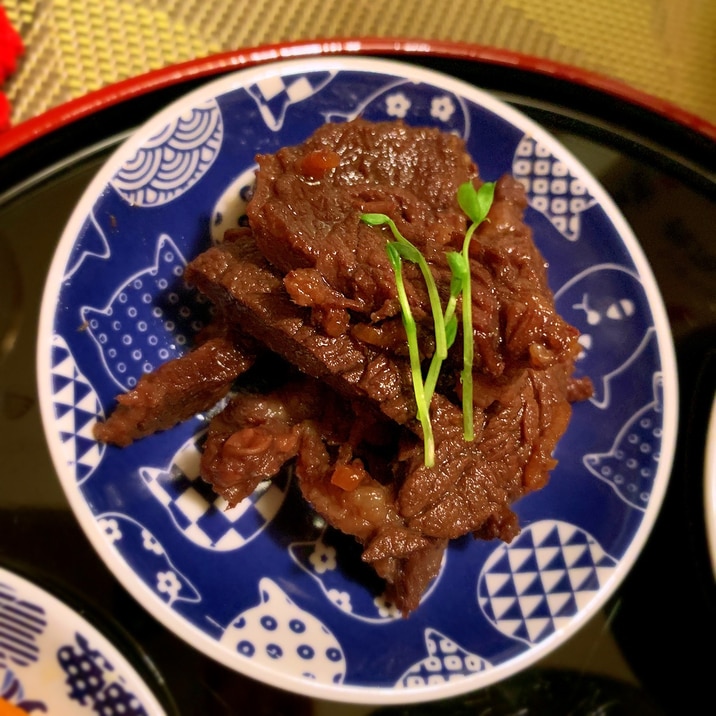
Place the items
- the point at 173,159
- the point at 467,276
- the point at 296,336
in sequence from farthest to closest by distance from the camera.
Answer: the point at 173,159 < the point at 296,336 < the point at 467,276

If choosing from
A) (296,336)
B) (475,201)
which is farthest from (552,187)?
(296,336)

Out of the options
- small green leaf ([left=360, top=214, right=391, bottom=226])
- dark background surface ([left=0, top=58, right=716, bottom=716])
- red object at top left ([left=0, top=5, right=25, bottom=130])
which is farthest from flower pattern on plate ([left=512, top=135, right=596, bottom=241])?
red object at top left ([left=0, top=5, right=25, bottom=130])

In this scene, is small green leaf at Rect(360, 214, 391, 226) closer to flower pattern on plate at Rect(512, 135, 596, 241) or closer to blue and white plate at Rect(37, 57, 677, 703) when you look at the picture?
blue and white plate at Rect(37, 57, 677, 703)

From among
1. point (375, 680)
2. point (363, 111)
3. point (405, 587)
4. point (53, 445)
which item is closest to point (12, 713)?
point (53, 445)

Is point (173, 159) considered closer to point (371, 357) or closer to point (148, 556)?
point (371, 357)

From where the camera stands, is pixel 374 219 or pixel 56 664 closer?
pixel 374 219

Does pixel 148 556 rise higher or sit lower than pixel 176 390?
lower

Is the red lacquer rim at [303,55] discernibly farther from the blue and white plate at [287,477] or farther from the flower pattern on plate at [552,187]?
the flower pattern on plate at [552,187]
